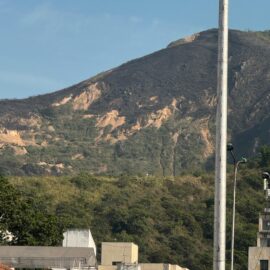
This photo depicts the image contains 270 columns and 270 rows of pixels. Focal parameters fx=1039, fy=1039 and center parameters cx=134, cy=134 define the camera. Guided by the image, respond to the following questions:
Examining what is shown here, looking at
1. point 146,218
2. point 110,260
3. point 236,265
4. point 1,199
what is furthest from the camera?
point 146,218

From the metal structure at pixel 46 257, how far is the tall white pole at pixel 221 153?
3220 cm

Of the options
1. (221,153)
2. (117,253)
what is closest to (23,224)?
(117,253)

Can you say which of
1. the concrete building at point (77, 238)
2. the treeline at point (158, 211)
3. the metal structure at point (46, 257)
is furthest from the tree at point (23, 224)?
the treeline at point (158, 211)

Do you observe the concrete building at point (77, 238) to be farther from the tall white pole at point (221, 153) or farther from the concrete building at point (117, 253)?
the tall white pole at point (221, 153)

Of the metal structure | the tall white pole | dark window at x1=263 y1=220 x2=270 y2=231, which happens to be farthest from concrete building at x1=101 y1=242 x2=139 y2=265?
the tall white pole

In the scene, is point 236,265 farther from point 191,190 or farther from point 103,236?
point 191,190

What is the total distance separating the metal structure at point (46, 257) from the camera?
53188mm

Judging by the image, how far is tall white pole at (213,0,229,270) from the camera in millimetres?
20828

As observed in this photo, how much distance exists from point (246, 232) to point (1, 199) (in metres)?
82.2

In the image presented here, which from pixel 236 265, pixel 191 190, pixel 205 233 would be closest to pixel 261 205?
pixel 205 233

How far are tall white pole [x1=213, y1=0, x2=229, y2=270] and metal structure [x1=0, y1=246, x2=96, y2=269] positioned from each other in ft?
106

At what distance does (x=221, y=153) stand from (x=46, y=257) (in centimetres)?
3383

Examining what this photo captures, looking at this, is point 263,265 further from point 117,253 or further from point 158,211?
point 158,211

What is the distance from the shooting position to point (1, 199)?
242 feet
